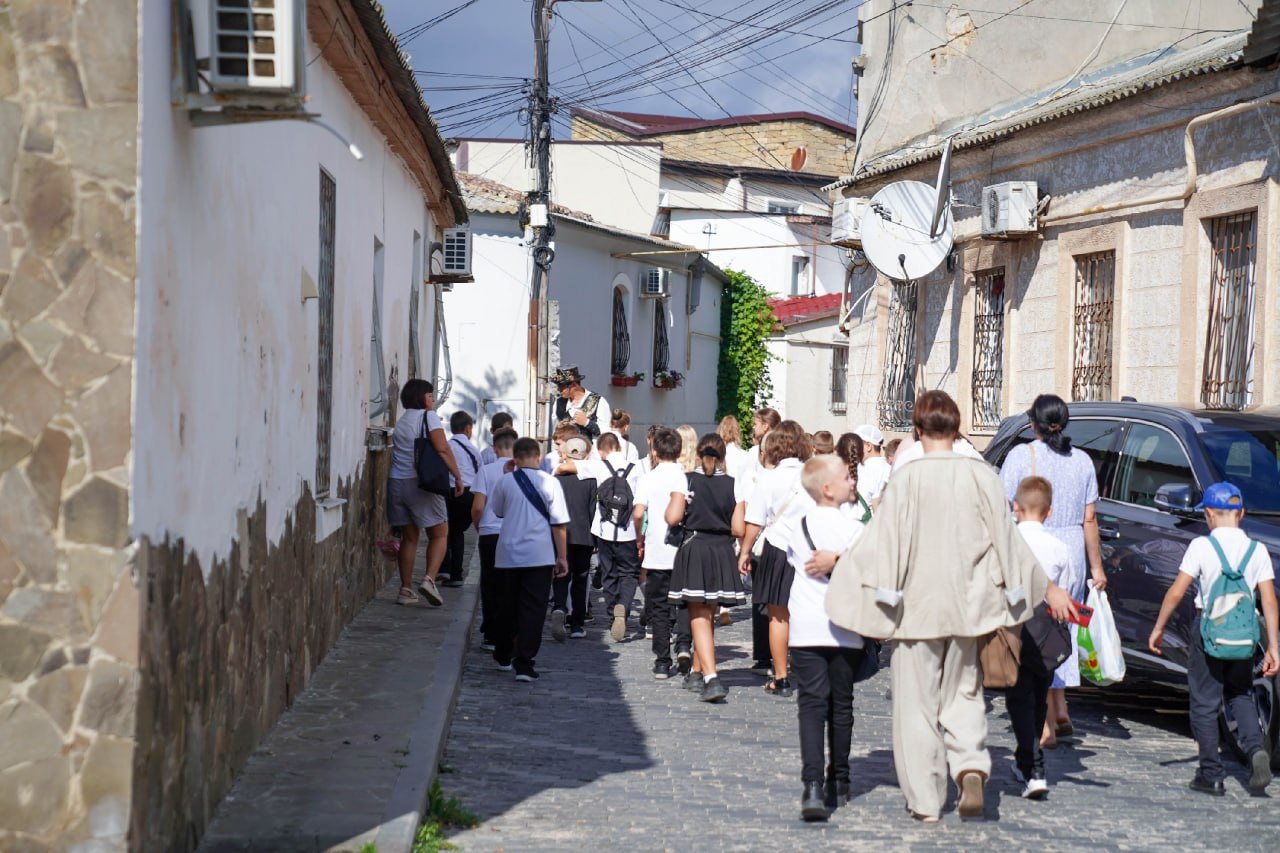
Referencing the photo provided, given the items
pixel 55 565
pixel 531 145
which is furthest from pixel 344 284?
pixel 531 145

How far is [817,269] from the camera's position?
54.3 meters

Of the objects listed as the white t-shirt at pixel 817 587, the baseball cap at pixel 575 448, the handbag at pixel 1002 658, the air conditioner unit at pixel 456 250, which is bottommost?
the handbag at pixel 1002 658

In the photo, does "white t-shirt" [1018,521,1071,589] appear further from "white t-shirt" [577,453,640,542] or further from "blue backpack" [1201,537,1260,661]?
"white t-shirt" [577,453,640,542]

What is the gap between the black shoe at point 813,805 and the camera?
662 centimetres

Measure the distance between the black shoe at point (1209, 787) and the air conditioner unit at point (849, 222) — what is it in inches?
509

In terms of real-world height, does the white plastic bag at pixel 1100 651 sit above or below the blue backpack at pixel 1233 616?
below

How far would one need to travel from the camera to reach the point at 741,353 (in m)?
41.9

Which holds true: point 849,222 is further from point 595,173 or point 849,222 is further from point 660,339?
point 595,173

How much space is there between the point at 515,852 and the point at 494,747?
6.88ft

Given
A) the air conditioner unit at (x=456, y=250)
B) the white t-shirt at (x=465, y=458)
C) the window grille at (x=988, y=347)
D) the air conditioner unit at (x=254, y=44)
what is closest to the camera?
the air conditioner unit at (x=254, y=44)

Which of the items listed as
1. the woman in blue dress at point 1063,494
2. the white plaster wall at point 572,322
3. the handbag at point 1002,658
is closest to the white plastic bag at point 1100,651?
the woman in blue dress at point 1063,494

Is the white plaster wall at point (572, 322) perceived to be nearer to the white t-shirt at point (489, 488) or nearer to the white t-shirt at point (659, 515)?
the white t-shirt at point (489, 488)

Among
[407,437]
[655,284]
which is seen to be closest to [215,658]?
[407,437]

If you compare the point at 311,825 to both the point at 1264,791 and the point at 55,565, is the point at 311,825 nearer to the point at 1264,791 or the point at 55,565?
the point at 55,565
